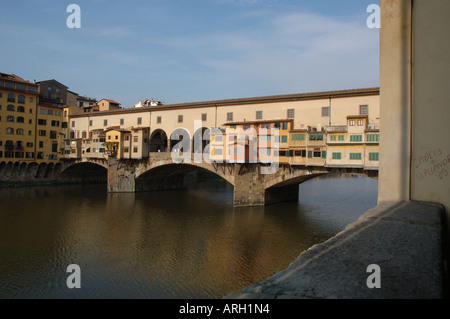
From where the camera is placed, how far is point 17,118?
47.8m

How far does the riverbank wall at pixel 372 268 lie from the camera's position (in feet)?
10.4

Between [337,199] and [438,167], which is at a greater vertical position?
[438,167]

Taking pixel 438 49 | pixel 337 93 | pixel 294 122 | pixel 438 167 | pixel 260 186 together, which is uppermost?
pixel 337 93

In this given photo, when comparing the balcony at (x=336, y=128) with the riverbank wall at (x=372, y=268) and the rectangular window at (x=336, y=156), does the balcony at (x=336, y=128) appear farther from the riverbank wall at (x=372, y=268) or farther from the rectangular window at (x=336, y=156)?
the riverbank wall at (x=372, y=268)

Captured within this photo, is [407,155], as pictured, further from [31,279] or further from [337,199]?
[337,199]

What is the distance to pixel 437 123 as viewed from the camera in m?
6.79

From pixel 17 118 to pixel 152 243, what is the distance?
42.8 m

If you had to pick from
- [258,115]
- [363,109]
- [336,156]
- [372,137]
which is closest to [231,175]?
[258,115]

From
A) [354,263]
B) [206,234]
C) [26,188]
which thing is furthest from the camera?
[26,188]

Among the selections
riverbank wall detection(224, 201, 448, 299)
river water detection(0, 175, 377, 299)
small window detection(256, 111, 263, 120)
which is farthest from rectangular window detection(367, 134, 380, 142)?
riverbank wall detection(224, 201, 448, 299)

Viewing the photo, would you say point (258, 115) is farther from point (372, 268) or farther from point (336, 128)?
point (372, 268)

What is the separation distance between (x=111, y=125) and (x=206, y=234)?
1243 inches

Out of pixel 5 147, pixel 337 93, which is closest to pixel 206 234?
pixel 337 93

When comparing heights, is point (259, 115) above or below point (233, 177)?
above
